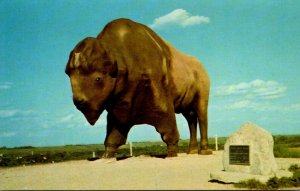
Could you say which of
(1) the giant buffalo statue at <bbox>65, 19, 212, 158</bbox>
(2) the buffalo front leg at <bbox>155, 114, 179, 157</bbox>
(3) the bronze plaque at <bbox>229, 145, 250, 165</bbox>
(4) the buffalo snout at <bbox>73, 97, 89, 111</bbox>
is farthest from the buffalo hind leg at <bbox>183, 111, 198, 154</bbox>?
(3) the bronze plaque at <bbox>229, 145, 250, 165</bbox>

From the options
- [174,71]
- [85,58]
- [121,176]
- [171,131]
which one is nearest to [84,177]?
[121,176]

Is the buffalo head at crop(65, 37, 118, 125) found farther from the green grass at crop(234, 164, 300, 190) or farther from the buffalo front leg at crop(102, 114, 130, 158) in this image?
the green grass at crop(234, 164, 300, 190)

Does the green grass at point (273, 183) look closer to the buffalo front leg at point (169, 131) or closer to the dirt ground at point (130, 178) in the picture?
the dirt ground at point (130, 178)

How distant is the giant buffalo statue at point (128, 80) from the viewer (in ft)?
38.8

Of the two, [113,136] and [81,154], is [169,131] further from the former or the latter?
[81,154]

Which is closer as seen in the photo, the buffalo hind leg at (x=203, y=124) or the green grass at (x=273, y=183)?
the green grass at (x=273, y=183)

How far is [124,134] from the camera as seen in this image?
14.1 meters

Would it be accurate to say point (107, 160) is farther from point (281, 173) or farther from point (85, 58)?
point (281, 173)

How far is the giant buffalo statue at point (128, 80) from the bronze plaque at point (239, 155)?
13.9ft

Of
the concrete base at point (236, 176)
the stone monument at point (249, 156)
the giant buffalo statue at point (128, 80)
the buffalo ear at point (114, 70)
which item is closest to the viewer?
the concrete base at point (236, 176)

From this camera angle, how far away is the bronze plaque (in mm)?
9396

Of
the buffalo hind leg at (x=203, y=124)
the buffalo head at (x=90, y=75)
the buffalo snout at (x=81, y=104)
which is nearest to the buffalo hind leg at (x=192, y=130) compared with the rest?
the buffalo hind leg at (x=203, y=124)

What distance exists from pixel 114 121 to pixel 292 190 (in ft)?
23.0

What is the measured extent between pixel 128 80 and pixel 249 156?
486cm
